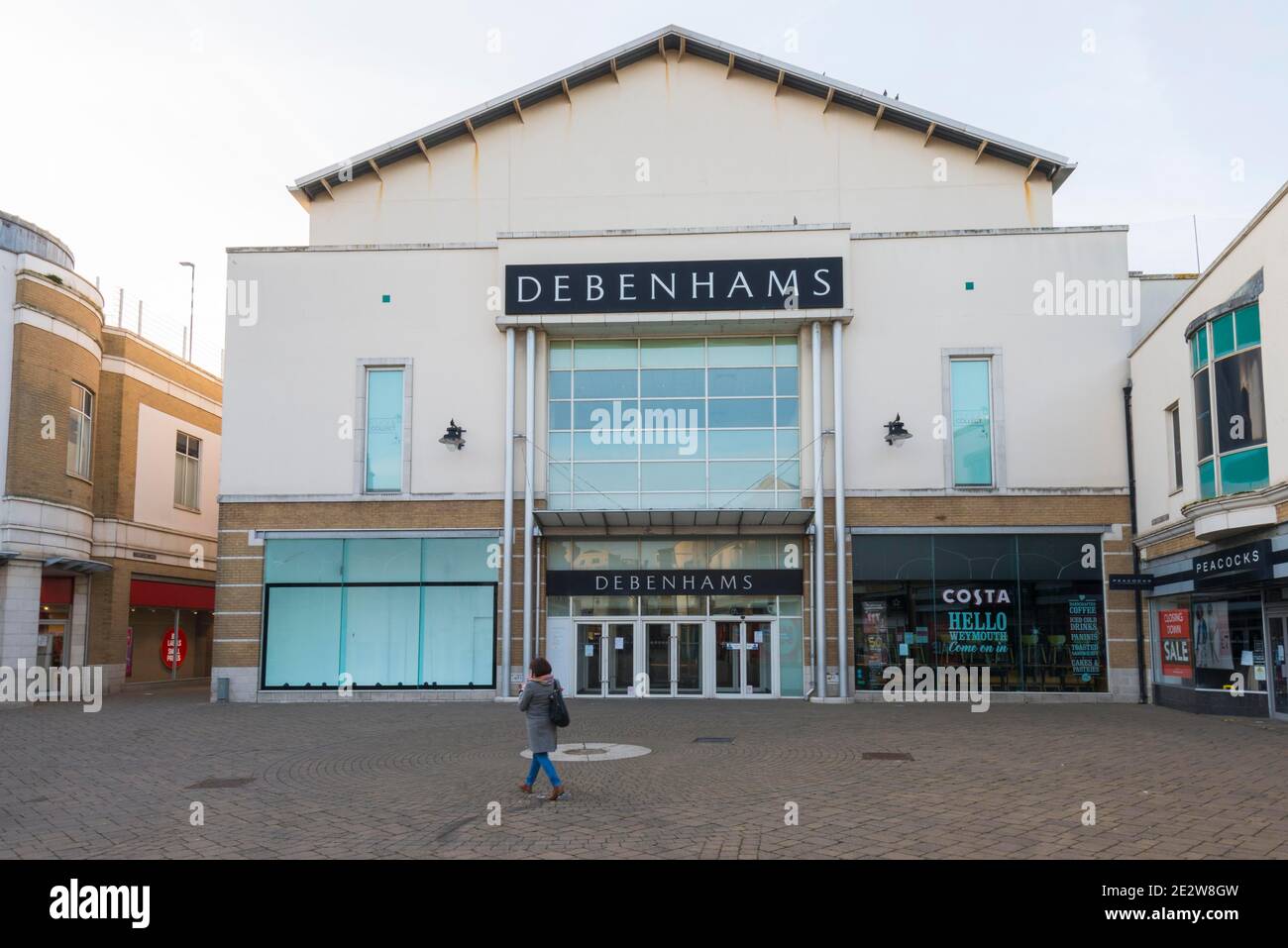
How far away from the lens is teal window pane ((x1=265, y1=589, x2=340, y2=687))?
2400 cm

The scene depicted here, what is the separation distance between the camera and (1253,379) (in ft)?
54.6

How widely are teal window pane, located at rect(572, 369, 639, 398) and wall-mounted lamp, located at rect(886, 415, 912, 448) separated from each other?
19.3 ft

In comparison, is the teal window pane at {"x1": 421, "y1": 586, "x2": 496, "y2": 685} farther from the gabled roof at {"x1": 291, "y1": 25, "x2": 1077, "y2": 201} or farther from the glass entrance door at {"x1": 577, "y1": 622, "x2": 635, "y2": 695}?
the gabled roof at {"x1": 291, "y1": 25, "x2": 1077, "y2": 201}

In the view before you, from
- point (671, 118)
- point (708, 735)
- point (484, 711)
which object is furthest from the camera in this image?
point (671, 118)

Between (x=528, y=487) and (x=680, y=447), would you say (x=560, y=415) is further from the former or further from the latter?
(x=680, y=447)

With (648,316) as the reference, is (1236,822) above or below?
below

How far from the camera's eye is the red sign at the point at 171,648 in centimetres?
3183

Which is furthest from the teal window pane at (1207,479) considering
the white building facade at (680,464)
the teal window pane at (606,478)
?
the teal window pane at (606,478)

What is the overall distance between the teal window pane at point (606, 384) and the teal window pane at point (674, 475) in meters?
1.84

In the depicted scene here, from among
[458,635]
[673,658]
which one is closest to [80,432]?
[458,635]
